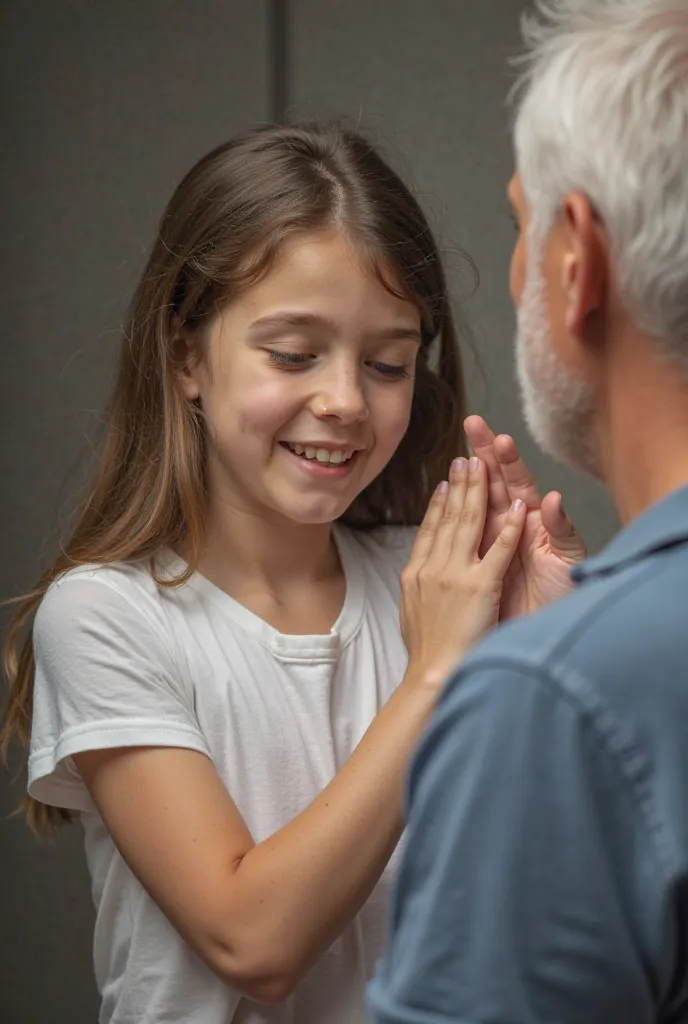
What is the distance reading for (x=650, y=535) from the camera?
72cm

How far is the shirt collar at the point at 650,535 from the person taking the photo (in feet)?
2.33

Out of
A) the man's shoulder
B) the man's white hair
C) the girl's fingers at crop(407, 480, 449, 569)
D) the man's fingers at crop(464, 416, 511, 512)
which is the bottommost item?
the girl's fingers at crop(407, 480, 449, 569)

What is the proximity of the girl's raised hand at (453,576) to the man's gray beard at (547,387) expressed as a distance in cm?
43

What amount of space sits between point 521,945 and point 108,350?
166 cm

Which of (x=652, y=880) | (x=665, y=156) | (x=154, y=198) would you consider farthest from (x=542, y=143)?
(x=154, y=198)

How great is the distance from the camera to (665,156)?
2.48 feet

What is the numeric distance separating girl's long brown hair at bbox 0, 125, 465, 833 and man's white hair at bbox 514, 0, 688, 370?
0.61 meters

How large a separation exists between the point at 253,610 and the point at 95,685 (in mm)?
233

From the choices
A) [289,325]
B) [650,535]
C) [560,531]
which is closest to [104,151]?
[289,325]

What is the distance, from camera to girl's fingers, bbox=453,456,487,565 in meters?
1.41

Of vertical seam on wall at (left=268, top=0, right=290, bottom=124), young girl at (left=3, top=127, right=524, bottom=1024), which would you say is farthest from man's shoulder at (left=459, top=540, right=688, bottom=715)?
vertical seam on wall at (left=268, top=0, right=290, bottom=124)

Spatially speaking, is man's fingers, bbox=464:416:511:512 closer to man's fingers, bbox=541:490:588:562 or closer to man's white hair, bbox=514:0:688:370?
man's fingers, bbox=541:490:588:562

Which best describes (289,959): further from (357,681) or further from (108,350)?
(108,350)

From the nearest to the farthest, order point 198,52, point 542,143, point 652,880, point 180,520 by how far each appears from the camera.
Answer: point 652,880 → point 542,143 → point 180,520 → point 198,52
